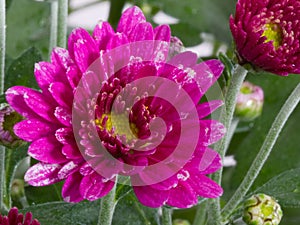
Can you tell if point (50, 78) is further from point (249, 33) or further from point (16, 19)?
point (16, 19)

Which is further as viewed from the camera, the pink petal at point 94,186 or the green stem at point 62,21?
the green stem at point 62,21

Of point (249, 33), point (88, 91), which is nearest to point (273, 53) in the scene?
point (249, 33)

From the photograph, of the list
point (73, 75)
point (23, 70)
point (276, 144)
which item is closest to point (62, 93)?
point (73, 75)

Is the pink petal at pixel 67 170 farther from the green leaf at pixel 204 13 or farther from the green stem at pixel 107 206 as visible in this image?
the green leaf at pixel 204 13

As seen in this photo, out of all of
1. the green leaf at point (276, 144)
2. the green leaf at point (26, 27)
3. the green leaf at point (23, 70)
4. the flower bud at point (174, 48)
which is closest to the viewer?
the flower bud at point (174, 48)

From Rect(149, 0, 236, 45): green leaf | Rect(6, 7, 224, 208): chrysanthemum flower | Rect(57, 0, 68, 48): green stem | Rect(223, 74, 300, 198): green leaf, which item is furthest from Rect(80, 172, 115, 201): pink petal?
Rect(149, 0, 236, 45): green leaf

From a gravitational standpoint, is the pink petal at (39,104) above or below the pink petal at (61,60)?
below

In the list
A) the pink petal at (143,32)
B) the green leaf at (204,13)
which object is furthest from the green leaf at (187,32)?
the pink petal at (143,32)
